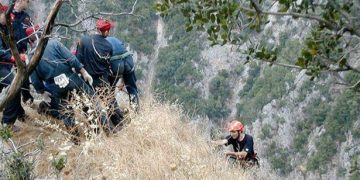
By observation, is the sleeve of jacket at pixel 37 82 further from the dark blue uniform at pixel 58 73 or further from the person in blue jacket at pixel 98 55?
the person in blue jacket at pixel 98 55

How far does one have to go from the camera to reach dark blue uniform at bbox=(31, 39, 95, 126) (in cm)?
690

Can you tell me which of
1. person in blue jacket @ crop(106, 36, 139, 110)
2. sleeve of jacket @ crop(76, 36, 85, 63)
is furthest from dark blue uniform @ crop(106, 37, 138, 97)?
sleeve of jacket @ crop(76, 36, 85, 63)

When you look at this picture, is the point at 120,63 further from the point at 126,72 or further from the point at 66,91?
the point at 66,91

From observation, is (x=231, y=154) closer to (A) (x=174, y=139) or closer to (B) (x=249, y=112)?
(A) (x=174, y=139)

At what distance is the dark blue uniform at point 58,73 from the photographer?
6.90 m

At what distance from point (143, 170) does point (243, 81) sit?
69230 millimetres

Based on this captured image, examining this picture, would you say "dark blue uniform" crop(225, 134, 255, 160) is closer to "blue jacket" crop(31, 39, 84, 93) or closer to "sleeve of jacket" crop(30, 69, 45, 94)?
"blue jacket" crop(31, 39, 84, 93)

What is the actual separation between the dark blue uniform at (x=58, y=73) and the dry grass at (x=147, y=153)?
1.33ft

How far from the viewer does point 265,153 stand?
58188 mm

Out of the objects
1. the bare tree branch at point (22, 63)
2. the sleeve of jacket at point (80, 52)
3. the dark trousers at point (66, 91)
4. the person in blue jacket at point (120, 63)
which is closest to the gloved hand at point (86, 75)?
the dark trousers at point (66, 91)

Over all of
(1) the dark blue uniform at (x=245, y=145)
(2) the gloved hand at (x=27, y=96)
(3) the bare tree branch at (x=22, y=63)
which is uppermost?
(3) the bare tree branch at (x=22, y=63)

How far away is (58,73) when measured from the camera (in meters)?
7.02

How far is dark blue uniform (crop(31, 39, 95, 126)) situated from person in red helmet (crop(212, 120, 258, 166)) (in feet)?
5.53

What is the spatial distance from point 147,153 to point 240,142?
1833 millimetres
